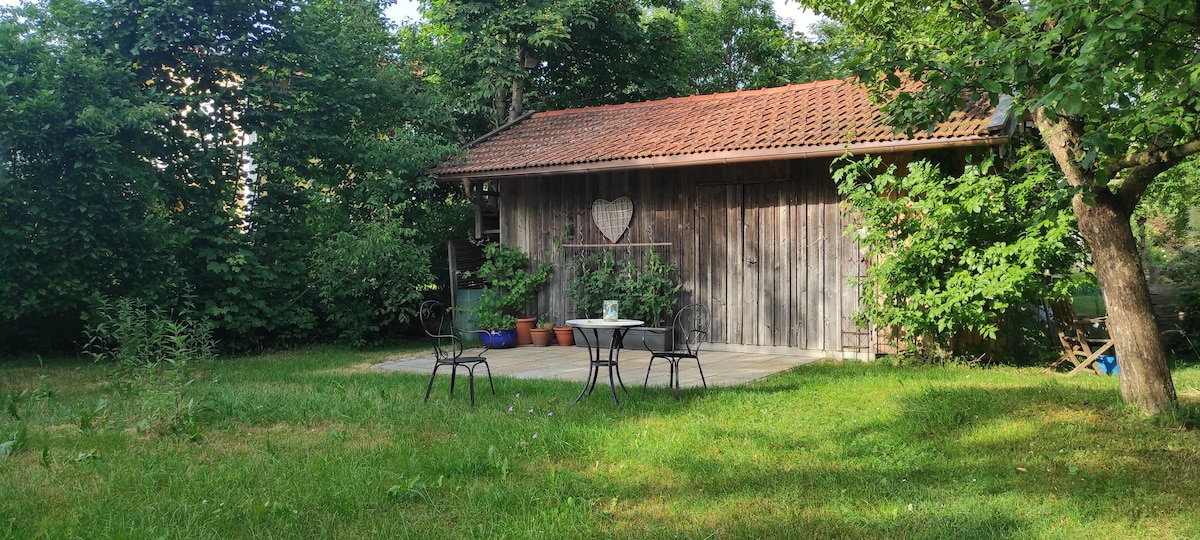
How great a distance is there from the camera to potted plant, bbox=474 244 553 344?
35.4ft

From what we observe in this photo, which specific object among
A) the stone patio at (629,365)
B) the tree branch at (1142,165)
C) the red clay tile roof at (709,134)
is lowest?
the stone patio at (629,365)

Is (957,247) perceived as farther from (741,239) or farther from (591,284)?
(591,284)

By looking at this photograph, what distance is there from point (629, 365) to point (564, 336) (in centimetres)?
211

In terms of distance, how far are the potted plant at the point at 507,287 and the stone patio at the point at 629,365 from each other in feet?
1.79

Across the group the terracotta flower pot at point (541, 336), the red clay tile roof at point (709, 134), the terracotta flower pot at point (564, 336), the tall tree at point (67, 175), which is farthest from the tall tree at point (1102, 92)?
the tall tree at point (67, 175)

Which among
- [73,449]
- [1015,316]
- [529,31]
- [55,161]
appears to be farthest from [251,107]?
[1015,316]

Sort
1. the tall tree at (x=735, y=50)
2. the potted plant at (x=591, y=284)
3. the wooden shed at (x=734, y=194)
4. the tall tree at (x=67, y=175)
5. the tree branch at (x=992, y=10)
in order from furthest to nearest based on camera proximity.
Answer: the tall tree at (x=735, y=50) → the potted plant at (x=591, y=284) → the wooden shed at (x=734, y=194) → the tall tree at (x=67, y=175) → the tree branch at (x=992, y=10)

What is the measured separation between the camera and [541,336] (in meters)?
10.7

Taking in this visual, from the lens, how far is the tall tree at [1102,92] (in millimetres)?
3637

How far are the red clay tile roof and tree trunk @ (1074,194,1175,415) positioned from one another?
213 centimetres

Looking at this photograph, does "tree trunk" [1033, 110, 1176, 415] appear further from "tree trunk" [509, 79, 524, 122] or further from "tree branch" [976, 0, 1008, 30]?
"tree trunk" [509, 79, 524, 122]

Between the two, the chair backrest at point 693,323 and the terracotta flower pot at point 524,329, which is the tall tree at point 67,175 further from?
the chair backrest at point 693,323

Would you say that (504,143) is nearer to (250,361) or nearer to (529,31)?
(529,31)

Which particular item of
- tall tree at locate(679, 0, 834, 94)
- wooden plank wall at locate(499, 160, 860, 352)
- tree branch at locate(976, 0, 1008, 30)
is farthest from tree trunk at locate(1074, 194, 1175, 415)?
tall tree at locate(679, 0, 834, 94)
